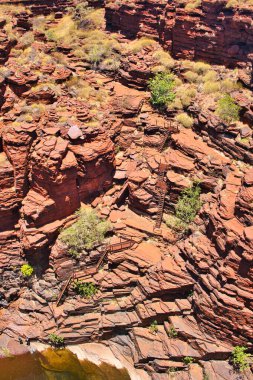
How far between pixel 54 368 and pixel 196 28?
2171cm

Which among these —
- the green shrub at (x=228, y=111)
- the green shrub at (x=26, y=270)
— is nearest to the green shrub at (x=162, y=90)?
the green shrub at (x=228, y=111)

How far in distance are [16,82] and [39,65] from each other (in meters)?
2.75

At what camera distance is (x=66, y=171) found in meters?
19.9

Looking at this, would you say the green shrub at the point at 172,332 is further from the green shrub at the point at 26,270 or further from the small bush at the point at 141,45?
the small bush at the point at 141,45

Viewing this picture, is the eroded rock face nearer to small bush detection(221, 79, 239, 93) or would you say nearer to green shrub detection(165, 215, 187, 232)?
small bush detection(221, 79, 239, 93)

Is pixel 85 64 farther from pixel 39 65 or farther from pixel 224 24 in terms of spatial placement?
pixel 224 24

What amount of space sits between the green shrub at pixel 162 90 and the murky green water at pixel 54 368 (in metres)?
15.4

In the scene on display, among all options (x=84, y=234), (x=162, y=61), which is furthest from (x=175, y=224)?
(x=162, y=61)

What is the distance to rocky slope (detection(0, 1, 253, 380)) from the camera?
18.0m

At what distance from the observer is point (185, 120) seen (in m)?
23.2

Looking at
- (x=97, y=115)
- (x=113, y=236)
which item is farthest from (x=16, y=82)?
(x=113, y=236)

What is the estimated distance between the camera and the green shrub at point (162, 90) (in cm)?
2420

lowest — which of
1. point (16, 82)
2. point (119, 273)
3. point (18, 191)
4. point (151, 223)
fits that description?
point (119, 273)

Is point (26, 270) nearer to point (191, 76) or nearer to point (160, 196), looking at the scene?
point (160, 196)
